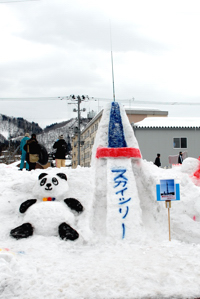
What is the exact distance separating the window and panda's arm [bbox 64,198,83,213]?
20442mm

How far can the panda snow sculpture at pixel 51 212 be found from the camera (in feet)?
19.4

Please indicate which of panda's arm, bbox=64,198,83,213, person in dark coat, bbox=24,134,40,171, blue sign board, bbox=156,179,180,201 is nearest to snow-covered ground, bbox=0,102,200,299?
panda's arm, bbox=64,198,83,213

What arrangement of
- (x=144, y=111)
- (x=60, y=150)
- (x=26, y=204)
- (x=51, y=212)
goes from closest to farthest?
(x=51, y=212) → (x=26, y=204) → (x=60, y=150) → (x=144, y=111)

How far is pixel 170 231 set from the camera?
639 centimetres

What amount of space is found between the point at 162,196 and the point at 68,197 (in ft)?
7.17

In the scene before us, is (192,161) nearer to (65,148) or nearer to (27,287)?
(65,148)

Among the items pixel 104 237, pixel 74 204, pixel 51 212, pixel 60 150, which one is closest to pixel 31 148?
pixel 60 150

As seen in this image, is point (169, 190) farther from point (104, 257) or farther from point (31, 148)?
point (31, 148)

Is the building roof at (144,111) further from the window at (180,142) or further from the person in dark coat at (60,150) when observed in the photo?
the person in dark coat at (60,150)

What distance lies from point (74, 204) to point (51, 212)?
65 cm

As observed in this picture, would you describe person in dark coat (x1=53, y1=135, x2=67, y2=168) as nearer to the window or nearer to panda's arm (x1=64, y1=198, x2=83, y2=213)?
panda's arm (x1=64, y1=198, x2=83, y2=213)

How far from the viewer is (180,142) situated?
1025 inches

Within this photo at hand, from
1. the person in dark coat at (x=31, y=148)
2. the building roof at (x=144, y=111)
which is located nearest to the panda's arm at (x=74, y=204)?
the person in dark coat at (x=31, y=148)

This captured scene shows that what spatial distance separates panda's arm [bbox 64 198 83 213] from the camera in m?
6.67
